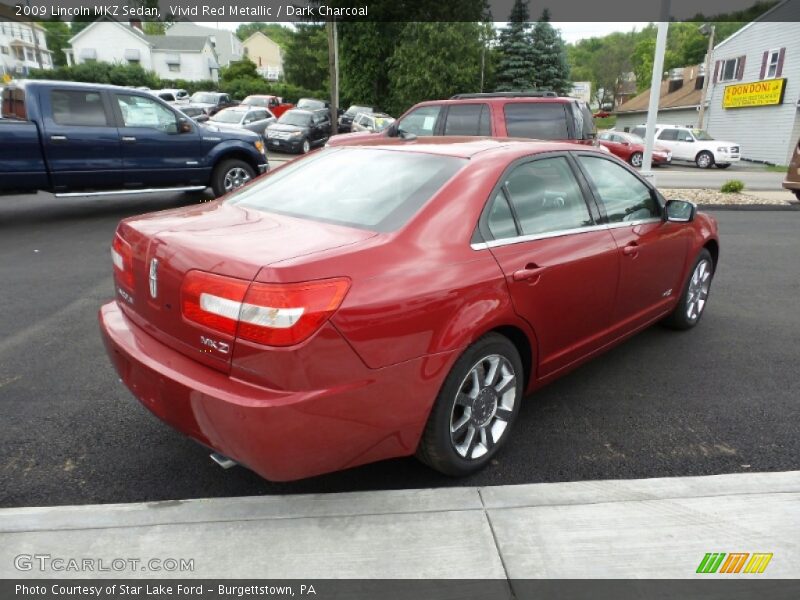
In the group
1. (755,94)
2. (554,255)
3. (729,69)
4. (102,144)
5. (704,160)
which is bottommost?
(704,160)

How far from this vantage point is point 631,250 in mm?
3703

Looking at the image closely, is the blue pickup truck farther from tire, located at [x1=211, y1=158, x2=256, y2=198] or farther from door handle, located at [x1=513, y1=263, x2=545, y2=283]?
door handle, located at [x1=513, y1=263, x2=545, y2=283]

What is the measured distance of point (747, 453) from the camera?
3.16 meters

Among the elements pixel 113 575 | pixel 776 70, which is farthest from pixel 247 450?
pixel 776 70

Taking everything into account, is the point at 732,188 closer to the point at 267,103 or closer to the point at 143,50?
the point at 267,103

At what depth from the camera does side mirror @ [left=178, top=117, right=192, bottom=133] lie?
9.25m

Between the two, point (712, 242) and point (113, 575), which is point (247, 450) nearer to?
point (113, 575)

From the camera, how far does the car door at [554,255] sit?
2.93 metres

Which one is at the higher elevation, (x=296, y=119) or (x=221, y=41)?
(x=221, y=41)

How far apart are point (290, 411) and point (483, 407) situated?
1081mm

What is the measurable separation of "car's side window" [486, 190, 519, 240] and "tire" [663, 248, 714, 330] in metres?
2.25

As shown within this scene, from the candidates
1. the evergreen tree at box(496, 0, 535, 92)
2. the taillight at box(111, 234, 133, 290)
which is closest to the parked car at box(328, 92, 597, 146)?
the taillight at box(111, 234, 133, 290)

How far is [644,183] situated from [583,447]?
1930mm

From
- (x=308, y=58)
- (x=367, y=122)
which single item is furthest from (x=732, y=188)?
(x=308, y=58)
